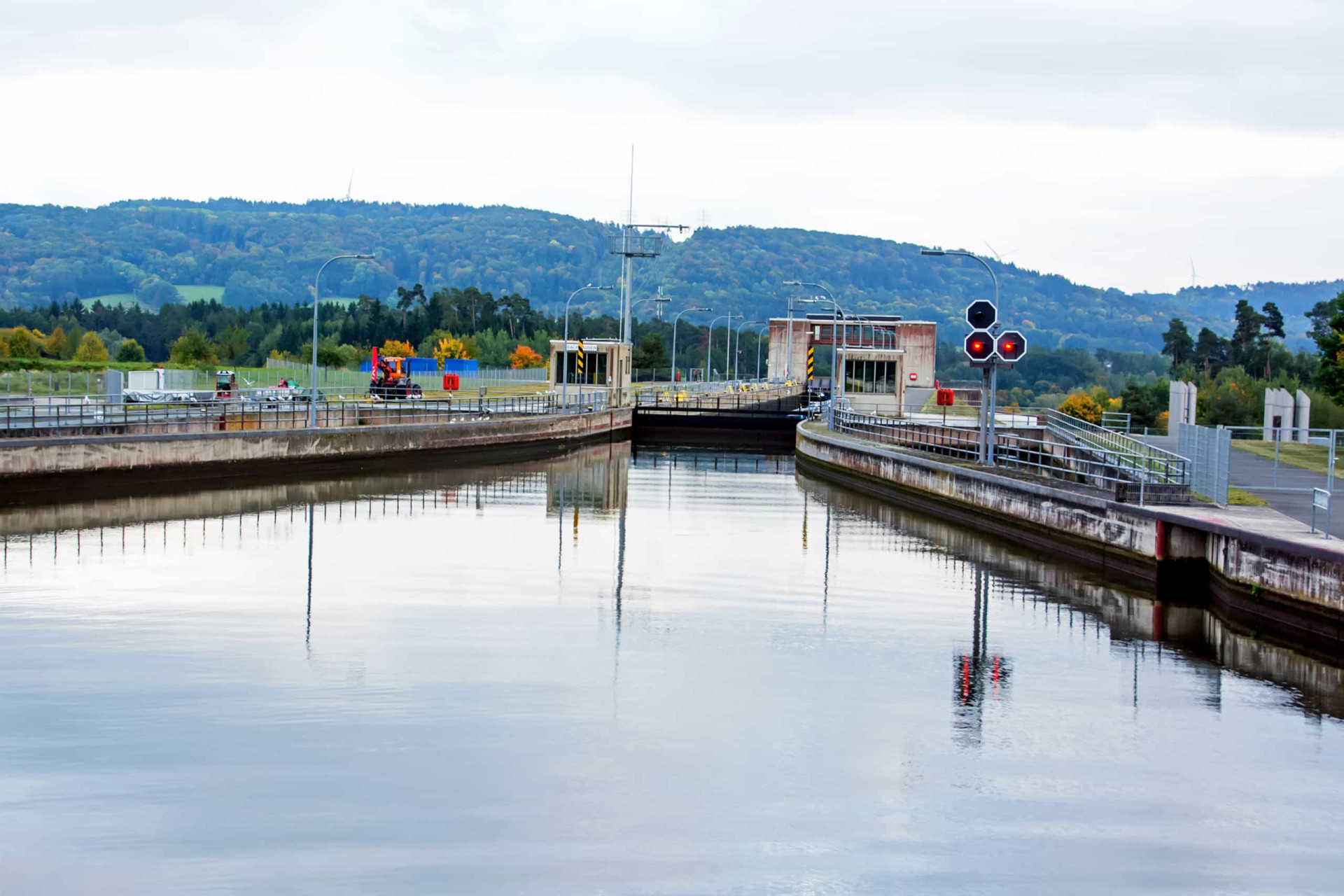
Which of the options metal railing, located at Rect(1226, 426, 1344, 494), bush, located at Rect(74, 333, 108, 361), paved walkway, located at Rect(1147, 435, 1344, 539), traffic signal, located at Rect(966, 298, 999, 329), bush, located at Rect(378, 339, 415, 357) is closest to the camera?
paved walkway, located at Rect(1147, 435, 1344, 539)

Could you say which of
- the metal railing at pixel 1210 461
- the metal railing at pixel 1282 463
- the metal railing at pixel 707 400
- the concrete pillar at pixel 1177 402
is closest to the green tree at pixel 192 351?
the metal railing at pixel 707 400

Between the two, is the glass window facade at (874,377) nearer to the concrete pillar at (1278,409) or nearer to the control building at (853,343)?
the control building at (853,343)

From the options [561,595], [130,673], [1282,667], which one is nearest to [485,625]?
[561,595]

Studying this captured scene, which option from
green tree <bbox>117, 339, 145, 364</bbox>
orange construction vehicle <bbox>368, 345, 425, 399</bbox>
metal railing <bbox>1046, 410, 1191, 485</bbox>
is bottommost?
metal railing <bbox>1046, 410, 1191, 485</bbox>

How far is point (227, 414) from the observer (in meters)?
49.2

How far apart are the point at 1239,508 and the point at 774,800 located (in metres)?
17.8

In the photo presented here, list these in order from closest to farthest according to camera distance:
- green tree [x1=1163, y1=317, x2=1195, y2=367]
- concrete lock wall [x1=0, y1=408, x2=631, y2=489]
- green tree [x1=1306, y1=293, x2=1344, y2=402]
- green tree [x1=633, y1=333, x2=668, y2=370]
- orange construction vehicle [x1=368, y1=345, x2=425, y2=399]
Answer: concrete lock wall [x1=0, y1=408, x2=631, y2=489] < green tree [x1=1306, y1=293, x2=1344, y2=402] < orange construction vehicle [x1=368, y1=345, x2=425, y2=399] < green tree [x1=633, y1=333, x2=668, y2=370] < green tree [x1=1163, y1=317, x2=1195, y2=367]

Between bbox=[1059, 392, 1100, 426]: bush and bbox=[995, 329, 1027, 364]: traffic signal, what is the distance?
251 ft

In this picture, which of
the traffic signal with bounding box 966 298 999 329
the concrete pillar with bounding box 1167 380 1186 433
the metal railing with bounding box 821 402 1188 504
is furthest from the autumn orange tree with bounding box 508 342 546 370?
the traffic signal with bounding box 966 298 999 329

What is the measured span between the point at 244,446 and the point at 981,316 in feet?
75.6

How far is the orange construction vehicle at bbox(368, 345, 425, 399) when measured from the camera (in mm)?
77938

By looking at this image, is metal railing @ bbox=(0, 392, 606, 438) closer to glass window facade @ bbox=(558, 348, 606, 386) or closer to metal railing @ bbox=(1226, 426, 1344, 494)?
glass window facade @ bbox=(558, 348, 606, 386)

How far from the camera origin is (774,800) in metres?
13.0

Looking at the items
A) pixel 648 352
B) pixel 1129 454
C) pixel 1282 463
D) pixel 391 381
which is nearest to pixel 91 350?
pixel 391 381
